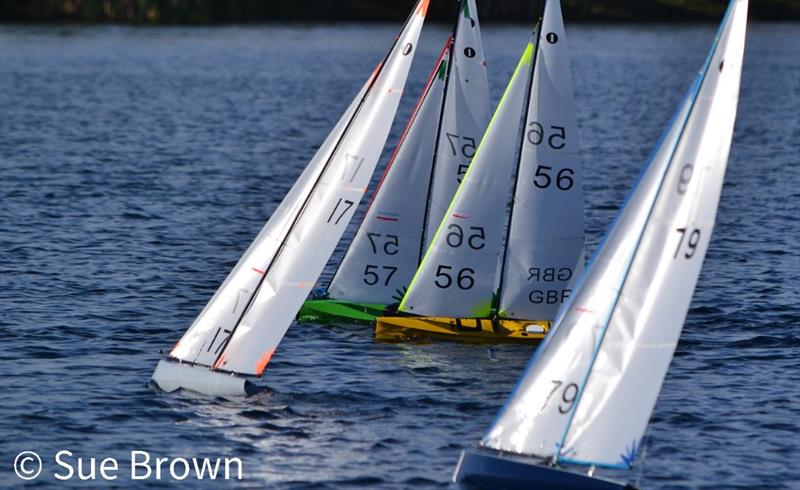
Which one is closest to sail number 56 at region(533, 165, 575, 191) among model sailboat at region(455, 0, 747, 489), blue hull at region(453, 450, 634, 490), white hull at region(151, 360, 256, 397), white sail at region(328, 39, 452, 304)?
white sail at region(328, 39, 452, 304)

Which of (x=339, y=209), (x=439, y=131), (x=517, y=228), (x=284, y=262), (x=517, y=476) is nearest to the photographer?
(x=517, y=476)

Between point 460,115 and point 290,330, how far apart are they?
20.6ft

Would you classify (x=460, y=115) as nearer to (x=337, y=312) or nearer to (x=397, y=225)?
(x=397, y=225)

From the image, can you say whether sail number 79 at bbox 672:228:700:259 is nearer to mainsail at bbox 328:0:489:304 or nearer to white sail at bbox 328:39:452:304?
mainsail at bbox 328:0:489:304

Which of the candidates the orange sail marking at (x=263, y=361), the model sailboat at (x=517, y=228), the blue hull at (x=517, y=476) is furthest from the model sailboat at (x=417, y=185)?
the blue hull at (x=517, y=476)

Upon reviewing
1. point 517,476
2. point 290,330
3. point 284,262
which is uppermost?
point 284,262

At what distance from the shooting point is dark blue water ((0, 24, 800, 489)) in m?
23.9

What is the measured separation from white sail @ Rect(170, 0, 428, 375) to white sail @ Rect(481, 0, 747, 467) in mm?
6595

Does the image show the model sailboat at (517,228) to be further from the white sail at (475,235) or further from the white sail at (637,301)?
the white sail at (637,301)

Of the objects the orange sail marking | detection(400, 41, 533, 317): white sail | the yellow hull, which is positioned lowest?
the yellow hull

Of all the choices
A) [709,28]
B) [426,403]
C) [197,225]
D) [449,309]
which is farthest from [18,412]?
[709,28]

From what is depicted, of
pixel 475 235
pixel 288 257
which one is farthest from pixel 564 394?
pixel 475 235

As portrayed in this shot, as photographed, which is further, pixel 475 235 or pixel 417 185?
pixel 417 185

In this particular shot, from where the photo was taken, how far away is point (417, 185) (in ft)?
105
